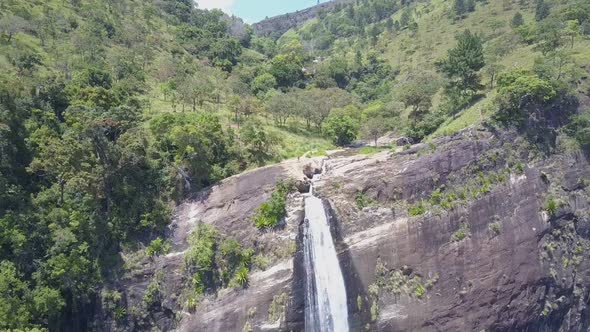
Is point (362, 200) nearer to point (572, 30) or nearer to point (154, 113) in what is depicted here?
point (154, 113)

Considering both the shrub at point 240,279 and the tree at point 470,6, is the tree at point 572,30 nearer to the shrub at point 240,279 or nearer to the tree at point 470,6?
the tree at point 470,6

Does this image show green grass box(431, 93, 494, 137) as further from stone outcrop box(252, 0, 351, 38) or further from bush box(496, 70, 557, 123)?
stone outcrop box(252, 0, 351, 38)

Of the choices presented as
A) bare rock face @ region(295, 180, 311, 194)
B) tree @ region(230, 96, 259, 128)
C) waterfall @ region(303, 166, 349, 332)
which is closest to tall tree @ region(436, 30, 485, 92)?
tree @ region(230, 96, 259, 128)

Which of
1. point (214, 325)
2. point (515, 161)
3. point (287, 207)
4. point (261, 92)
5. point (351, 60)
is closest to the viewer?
point (214, 325)

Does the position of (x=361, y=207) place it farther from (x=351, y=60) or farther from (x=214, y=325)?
(x=351, y=60)

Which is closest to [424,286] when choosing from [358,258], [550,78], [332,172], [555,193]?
[358,258]

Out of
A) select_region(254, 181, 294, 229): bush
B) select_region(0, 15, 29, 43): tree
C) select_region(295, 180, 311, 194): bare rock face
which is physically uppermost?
select_region(0, 15, 29, 43): tree

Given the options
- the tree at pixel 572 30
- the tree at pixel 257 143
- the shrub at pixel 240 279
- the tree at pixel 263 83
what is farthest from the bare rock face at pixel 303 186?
the tree at pixel 572 30
